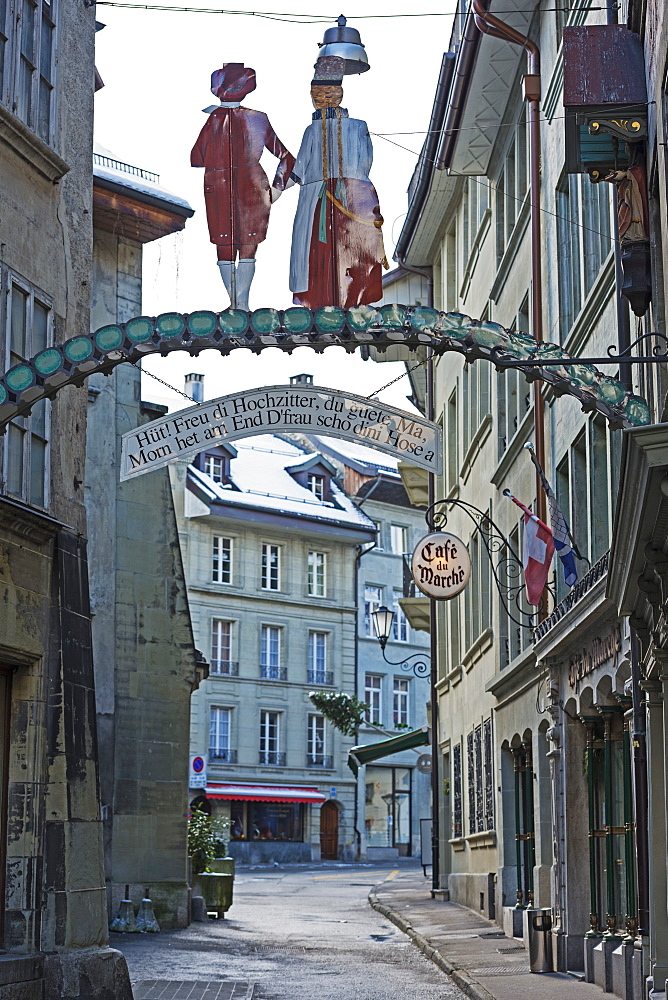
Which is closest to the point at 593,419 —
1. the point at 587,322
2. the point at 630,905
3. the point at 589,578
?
the point at 587,322

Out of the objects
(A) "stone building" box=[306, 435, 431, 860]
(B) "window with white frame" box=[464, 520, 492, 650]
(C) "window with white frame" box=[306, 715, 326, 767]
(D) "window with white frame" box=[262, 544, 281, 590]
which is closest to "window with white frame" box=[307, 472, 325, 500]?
(A) "stone building" box=[306, 435, 431, 860]

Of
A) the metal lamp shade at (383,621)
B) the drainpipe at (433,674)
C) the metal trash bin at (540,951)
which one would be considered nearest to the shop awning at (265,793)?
the metal lamp shade at (383,621)

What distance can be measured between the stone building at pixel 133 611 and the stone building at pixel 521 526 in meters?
4.97

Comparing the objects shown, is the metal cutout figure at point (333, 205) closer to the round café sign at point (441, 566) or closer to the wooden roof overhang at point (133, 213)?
the wooden roof overhang at point (133, 213)

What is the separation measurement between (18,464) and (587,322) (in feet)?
22.2

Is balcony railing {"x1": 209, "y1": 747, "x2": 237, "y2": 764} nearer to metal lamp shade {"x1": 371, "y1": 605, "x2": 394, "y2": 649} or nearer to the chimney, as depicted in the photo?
the chimney

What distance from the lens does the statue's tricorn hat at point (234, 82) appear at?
44.0ft

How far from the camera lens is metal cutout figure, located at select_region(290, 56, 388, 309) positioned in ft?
44.2

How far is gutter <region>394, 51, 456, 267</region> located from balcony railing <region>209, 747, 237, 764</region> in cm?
2902

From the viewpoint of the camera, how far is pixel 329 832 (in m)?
64.9

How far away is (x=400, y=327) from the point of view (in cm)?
1091

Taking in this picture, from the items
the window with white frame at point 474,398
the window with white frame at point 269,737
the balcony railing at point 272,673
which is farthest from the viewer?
the balcony railing at point 272,673

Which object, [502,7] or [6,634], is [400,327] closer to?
[6,634]

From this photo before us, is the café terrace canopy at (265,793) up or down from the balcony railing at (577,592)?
down
